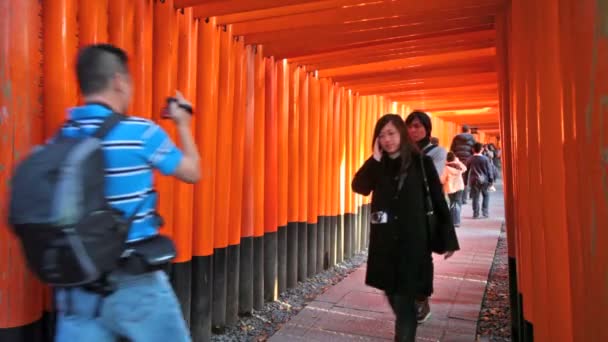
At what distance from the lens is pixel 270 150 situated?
497 centimetres

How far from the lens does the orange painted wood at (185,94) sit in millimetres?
3533

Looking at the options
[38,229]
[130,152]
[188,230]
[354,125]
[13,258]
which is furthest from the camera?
[354,125]

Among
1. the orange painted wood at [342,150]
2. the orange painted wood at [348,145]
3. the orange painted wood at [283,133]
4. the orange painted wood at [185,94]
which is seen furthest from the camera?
the orange painted wood at [348,145]

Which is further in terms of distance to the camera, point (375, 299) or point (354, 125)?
point (354, 125)

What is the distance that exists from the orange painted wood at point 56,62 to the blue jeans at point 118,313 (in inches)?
49.7

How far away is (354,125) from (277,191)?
281 centimetres

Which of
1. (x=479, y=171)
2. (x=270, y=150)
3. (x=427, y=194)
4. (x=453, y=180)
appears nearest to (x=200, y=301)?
(x=270, y=150)

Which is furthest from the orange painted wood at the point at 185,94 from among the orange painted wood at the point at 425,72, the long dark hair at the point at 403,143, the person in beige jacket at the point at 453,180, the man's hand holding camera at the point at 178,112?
the person in beige jacket at the point at 453,180

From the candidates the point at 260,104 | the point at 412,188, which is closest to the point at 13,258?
the point at 412,188

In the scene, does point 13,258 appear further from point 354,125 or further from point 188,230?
point 354,125

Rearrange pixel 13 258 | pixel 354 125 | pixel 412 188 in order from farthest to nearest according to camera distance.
Result: pixel 354 125 → pixel 412 188 → pixel 13 258

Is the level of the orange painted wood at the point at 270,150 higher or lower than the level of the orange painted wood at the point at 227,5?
lower

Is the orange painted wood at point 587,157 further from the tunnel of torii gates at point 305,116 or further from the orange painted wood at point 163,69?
the orange painted wood at point 163,69

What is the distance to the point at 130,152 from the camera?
5.32 feet
